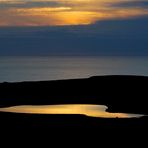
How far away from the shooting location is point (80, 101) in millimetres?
31719

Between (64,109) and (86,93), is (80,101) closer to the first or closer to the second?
(86,93)

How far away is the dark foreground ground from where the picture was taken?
19.7 meters

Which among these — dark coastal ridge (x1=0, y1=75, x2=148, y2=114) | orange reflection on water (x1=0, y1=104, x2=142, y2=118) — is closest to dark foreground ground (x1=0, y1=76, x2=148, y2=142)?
dark coastal ridge (x1=0, y1=75, x2=148, y2=114)

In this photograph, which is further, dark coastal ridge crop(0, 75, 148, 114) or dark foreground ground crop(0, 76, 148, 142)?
dark coastal ridge crop(0, 75, 148, 114)

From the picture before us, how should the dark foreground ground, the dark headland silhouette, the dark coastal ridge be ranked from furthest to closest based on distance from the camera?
the dark coastal ridge, the dark headland silhouette, the dark foreground ground

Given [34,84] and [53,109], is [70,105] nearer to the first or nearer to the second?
[53,109]

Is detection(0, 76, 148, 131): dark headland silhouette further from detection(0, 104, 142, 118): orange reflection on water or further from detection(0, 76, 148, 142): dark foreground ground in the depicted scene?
detection(0, 104, 142, 118): orange reflection on water

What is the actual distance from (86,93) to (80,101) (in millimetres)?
1608

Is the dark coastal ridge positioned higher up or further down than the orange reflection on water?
higher up

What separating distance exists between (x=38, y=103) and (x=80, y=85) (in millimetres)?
4581

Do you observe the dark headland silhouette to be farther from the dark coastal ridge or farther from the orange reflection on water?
the orange reflection on water

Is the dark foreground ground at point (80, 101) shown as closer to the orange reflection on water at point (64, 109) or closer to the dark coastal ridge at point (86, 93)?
the dark coastal ridge at point (86, 93)

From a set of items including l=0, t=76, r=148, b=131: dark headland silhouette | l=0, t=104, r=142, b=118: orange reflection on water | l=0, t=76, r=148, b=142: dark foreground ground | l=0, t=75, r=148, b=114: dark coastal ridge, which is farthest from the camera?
l=0, t=75, r=148, b=114: dark coastal ridge

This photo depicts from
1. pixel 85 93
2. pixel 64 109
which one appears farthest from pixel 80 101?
pixel 64 109
